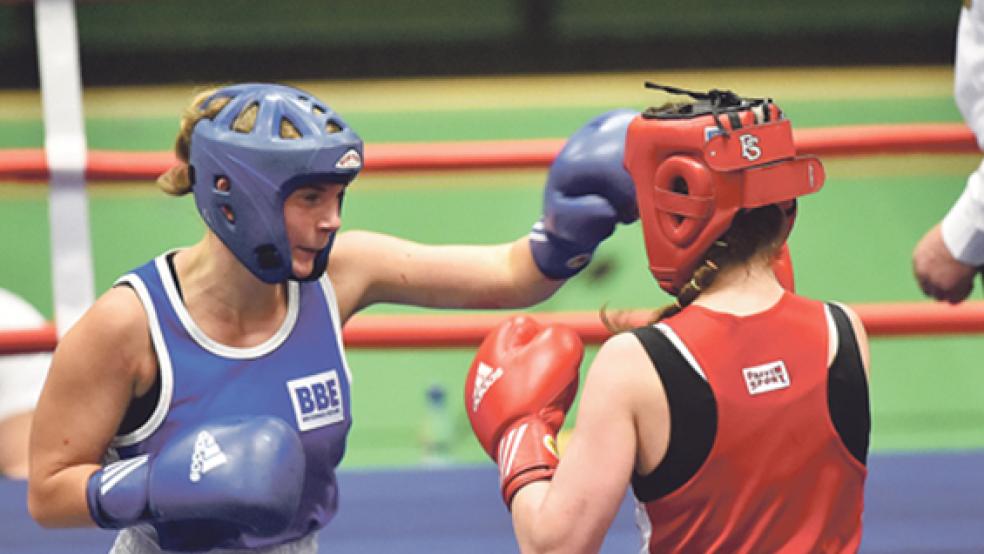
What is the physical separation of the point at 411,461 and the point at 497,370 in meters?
2.71

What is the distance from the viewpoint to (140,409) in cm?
175

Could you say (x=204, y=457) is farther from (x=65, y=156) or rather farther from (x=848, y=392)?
(x=65, y=156)

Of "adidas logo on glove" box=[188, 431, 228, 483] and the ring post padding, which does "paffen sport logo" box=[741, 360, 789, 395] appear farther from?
the ring post padding

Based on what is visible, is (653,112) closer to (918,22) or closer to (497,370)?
(497,370)

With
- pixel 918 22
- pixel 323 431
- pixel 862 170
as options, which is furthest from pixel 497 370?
pixel 918 22

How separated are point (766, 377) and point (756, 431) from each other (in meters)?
0.06

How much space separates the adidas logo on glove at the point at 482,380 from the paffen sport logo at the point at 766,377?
1.15 ft

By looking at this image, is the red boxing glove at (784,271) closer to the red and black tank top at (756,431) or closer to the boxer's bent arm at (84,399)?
the red and black tank top at (756,431)

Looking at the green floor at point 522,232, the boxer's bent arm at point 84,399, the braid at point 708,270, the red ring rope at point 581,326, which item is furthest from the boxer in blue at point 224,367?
the green floor at point 522,232

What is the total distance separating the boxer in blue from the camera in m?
1.62

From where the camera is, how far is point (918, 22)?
230 inches

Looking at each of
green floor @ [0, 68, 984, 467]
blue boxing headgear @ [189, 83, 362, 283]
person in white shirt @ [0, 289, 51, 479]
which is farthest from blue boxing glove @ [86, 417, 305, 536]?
green floor @ [0, 68, 984, 467]

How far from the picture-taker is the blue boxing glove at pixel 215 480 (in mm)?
1583

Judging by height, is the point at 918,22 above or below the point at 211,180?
below
